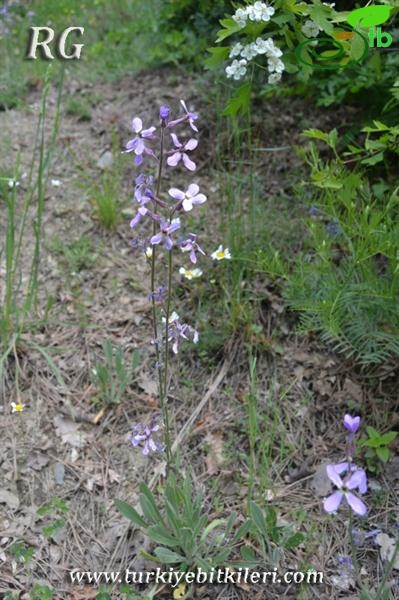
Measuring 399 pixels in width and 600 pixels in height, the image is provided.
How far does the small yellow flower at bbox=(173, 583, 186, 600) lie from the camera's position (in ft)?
7.25

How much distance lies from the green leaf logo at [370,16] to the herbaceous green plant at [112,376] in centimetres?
148

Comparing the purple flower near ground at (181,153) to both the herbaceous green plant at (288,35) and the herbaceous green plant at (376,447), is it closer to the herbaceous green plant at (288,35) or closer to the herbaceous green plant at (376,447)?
the herbaceous green plant at (288,35)

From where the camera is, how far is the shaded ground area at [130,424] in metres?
2.37

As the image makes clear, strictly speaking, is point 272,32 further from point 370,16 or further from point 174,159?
point 174,159

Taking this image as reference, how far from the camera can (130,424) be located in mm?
2762

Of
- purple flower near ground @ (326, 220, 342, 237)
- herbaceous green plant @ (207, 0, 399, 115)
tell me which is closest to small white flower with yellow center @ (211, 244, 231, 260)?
purple flower near ground @ (326, 220, 342, 237)

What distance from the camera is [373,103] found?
3359mm

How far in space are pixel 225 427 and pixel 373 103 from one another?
177 centimetres

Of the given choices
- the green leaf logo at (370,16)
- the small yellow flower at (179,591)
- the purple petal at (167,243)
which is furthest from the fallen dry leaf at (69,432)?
the green leaf logo at (370,16)

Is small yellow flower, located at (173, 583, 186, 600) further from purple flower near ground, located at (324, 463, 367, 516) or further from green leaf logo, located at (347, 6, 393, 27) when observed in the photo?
green leaf logo, located at (347, 6, 393, 27)

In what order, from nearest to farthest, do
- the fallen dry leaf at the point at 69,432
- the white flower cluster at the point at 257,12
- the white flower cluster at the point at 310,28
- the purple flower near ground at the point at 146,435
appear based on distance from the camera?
the purple flower near ground at the point at 146,435, the white flower cluster at the point at 257,12, the white flower cluster at the point at 310,28, the fallen dry leaf at the point at 69,432

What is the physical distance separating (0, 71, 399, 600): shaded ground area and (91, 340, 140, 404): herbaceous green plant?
5 cm

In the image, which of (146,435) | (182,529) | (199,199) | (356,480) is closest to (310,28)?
(199,199)

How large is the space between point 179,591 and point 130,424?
731 millimetres
